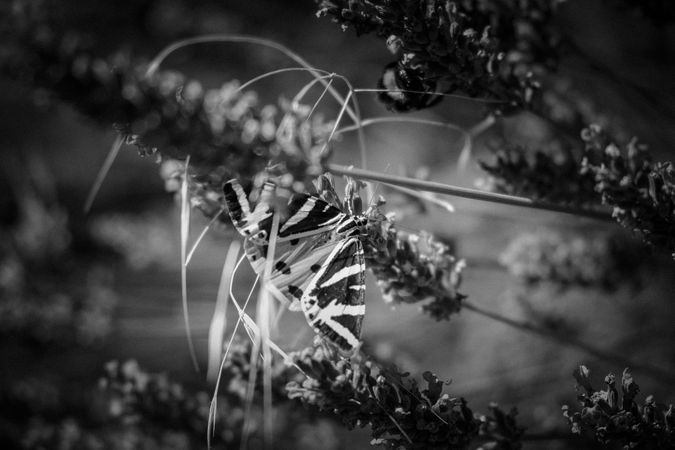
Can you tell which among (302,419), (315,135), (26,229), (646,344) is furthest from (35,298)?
(646,344)

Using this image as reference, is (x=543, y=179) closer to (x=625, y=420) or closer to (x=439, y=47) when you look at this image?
(x=439, y=47)

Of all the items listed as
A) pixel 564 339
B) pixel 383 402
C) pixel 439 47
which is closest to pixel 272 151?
pixel 439 47

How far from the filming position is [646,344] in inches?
83.2

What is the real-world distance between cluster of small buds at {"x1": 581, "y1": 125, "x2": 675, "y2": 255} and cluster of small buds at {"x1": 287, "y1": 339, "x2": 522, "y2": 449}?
1.57 feet

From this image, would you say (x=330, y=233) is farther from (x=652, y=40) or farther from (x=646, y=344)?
(x=652, y=40)

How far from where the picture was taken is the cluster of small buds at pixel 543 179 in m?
1.29

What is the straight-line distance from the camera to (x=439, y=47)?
3.59 feet

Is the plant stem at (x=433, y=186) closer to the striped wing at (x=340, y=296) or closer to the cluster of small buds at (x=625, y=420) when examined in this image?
the striped wing at (x=340, y=296)

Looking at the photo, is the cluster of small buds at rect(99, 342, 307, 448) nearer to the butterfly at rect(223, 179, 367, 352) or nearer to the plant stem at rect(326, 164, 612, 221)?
the butterfly at rect(223, 179, 367, 352)

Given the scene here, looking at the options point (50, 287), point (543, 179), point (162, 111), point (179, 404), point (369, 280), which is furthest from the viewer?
point (369, 280)

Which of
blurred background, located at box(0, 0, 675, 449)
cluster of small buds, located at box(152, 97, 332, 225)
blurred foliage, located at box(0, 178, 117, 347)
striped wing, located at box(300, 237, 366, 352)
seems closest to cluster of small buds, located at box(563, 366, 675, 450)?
blurred background, located at box(0, 0, 675, 449)

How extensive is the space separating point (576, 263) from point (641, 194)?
0.78 meters

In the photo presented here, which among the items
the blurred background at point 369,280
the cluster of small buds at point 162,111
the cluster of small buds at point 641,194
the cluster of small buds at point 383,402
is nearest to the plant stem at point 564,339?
the blurred background at point 369,280

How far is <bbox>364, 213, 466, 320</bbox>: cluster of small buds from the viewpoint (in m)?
1.16
